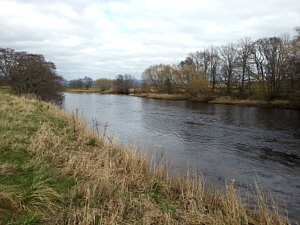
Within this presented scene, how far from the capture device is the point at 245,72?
4156 centimetres

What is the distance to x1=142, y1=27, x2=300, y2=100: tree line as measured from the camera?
98.9ft

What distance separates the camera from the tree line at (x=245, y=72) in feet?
98.9

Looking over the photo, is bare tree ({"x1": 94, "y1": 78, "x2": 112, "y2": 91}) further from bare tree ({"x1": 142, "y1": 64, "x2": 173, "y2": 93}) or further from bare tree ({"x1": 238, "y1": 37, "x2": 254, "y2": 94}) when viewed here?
bare tree ({"x1": 238, "y1": 37, "x2": 254, "y2": 94})

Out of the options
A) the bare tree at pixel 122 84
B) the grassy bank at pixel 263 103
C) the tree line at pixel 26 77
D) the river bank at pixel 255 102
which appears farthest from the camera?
the bare tree at pixel 122 84

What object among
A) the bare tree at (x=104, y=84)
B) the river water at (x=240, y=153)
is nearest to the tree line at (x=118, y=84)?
the bare tree at (x=104, y=84)

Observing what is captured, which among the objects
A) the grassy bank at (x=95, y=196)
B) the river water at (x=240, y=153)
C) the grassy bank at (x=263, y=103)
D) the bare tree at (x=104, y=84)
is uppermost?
the bare tree at (x=104, y=84)

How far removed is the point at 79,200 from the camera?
11.9ft

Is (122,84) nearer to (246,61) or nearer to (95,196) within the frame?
(246,61)

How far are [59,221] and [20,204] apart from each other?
0.63m

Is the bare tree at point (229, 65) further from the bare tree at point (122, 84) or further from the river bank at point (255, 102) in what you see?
the bare tree at point (122, 84)

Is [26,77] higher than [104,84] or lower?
lower

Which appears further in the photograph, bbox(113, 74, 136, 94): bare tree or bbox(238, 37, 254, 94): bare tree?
bbox(113, 74, 136, 94): bare tree

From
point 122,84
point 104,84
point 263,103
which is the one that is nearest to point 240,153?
point 263,103

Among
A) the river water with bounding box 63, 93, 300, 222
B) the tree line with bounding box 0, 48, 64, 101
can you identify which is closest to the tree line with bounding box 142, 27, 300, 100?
the river water with bounding box 63, 93, 300, 222
